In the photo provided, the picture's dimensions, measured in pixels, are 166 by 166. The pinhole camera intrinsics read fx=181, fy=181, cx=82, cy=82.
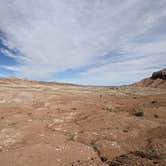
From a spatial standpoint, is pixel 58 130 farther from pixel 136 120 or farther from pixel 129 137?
pixel 136 120

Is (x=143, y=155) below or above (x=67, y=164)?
above

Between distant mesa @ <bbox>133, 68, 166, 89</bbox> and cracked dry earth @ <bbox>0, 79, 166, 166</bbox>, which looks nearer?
cracked dry earth @ <bbox>0, 79, 166, 166</bbox>

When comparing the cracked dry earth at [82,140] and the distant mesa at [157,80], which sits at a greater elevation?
the distant mesa at [157,80]

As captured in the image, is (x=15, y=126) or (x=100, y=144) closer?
(x=100, y=144)

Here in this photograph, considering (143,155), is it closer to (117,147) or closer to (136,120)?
(117,147)

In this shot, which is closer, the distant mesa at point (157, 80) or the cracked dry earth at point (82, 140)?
the cracked dry earth at point (82, 140)

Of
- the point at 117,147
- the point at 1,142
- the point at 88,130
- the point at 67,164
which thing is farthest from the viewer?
the point at 88,130

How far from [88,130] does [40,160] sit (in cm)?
382

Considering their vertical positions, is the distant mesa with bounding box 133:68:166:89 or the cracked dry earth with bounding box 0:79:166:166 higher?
the distant mesa with bounding box 133:68:166:89

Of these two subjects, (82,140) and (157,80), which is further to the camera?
(157,80)

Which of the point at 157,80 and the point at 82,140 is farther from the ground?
the point at 157,80

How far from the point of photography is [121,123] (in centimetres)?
1069

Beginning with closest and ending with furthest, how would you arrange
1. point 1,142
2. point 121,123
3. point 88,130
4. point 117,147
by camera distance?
point 117,147 < point 1,142 < point 88,130 < point 121,123

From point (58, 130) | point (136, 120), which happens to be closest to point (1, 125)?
point (58, 130)
